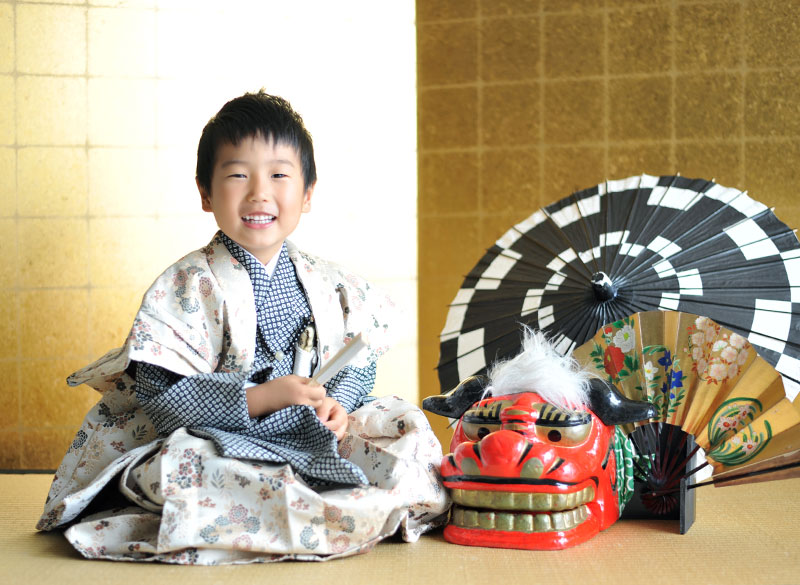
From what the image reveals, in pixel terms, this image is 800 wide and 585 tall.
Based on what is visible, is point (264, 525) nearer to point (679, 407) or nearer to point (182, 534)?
point (182, 534)

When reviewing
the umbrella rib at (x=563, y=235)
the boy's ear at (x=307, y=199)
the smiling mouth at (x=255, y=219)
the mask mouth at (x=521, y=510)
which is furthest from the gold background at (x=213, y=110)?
the mask mouth at (x=521, y=510)

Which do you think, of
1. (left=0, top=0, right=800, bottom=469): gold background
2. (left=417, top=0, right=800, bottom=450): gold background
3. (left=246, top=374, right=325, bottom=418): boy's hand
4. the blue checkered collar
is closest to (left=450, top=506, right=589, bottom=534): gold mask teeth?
(left=246, top=374, right=325, bottom=418): boy's hand

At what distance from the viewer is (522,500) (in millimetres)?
1613

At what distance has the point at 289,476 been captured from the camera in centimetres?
158

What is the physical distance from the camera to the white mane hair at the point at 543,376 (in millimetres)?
1711

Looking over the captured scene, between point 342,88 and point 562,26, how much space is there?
0.79 meters

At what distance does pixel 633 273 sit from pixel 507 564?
27.3 inches

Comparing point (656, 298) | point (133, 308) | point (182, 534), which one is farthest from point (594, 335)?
point (133, 308)

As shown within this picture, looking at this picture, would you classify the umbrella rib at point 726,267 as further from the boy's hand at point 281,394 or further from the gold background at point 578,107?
the gold background at point 578,107

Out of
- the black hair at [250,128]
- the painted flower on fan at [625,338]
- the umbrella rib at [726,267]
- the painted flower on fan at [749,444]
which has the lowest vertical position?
the painted flower on fan at [749,444]

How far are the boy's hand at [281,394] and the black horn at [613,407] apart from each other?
0.54 m

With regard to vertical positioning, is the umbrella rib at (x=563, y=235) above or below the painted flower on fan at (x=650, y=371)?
above

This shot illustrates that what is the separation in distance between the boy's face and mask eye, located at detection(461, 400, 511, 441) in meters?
0.55

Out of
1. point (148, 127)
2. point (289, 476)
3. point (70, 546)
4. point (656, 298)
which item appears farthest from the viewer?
point (148, 127)
